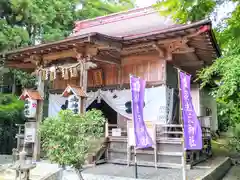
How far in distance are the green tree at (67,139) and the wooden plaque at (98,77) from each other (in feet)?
16.7

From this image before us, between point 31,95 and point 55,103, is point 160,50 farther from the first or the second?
point 55,103

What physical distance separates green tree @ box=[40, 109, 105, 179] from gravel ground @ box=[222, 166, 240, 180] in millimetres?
5531

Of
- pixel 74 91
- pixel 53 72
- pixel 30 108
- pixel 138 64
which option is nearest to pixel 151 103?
pixel 138 64

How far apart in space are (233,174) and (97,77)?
254 inches

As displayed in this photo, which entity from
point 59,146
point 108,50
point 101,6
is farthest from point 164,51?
point 101,6

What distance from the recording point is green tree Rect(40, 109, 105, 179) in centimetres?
545

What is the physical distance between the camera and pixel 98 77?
10.9 metres

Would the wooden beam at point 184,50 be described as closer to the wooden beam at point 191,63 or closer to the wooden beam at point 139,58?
the wooden beam at point 139,58

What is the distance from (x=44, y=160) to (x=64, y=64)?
369 cm

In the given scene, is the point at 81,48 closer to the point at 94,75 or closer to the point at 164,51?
the point at 94,75

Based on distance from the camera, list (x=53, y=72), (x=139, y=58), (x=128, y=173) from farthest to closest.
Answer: (x=139, y=58) < (x=53, y=72) < (x=128, y=173)

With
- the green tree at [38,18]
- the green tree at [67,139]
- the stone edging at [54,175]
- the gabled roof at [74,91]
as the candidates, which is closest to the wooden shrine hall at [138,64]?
the gabled roof at [74,91]

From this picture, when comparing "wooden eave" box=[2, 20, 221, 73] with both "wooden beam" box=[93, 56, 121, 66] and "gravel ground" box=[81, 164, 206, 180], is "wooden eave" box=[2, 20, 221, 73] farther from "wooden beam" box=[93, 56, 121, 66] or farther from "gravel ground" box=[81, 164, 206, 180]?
"gravel ground" box=[81, 164, 206, 180]

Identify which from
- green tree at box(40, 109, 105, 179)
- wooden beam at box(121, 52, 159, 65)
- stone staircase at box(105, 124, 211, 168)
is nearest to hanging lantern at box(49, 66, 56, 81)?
wooden beam at box(121, 52, 159, 65)
